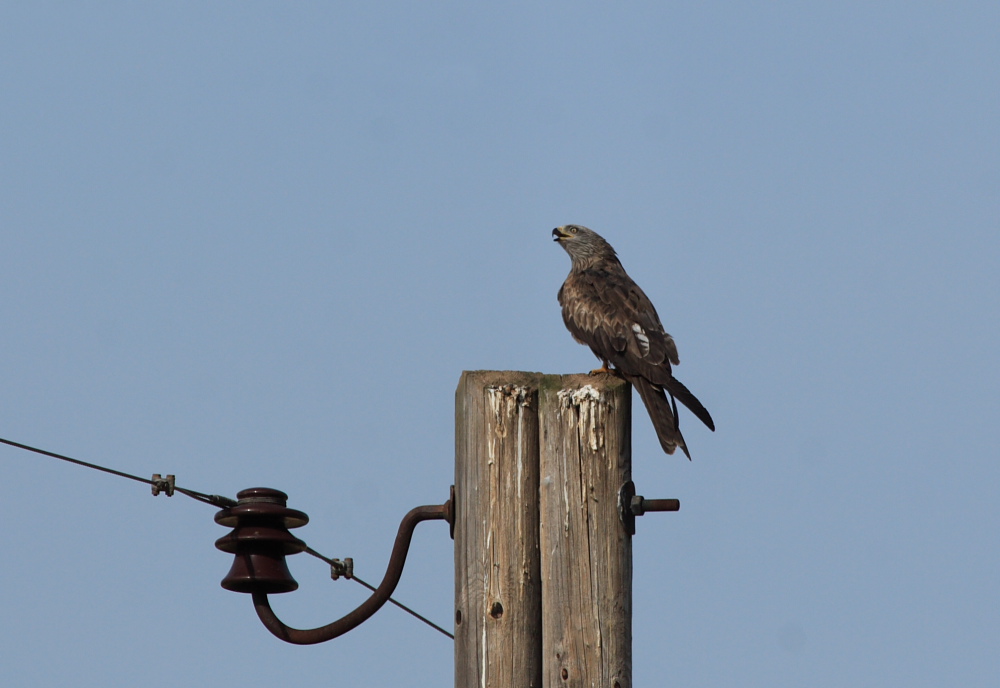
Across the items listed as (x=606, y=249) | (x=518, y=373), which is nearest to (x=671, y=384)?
(x=518, y=373)

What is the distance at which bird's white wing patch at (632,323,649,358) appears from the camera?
6.72 metres

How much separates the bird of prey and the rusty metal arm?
161 centimetres

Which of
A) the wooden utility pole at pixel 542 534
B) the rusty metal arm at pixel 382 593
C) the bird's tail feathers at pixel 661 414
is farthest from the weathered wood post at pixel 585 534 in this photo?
the bird's tail feathers at pixel 661 414

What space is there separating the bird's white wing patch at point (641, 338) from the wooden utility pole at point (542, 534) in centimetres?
271

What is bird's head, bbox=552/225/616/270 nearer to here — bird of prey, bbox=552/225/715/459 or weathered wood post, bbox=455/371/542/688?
bird of prey, bbox=552/225/715/459

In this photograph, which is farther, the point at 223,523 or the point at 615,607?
the point at 223,523

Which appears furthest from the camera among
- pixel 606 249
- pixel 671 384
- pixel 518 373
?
pixel 606 249

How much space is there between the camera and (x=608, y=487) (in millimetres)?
3855

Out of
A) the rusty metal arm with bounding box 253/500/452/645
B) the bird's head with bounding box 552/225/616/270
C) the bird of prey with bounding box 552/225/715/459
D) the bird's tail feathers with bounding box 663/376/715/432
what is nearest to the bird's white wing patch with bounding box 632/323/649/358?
the bird of prey with bounding box 552/225/715/459

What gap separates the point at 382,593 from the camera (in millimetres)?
4211

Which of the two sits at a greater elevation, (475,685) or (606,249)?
(606,249)

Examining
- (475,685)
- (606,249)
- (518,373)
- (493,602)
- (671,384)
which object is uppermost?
(606,249)

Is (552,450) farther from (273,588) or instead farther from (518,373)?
(273,588)

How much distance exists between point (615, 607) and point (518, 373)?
0.84 m
